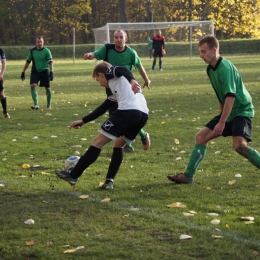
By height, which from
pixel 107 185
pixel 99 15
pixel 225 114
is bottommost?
pixel 99 15

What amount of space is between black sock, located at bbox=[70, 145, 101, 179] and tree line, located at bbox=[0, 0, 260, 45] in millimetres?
60393

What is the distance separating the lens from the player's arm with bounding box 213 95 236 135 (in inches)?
279

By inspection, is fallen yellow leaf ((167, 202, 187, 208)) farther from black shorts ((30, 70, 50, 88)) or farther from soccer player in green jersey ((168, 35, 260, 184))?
black shorts ((30, 70, 50, 88))

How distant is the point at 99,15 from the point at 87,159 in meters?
69.2

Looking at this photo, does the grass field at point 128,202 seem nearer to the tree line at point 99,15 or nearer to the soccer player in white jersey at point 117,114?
the soccer player in white jersey at point 117,114

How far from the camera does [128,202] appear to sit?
707 centimetres

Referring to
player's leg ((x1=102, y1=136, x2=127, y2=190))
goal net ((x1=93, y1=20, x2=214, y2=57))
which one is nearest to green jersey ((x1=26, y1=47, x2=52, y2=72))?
player's leg ((x1=102, y1=136, x2=127, y2=190))

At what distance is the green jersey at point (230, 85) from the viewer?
23.4 feet

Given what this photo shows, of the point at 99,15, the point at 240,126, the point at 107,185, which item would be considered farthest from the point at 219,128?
the point at 99,15

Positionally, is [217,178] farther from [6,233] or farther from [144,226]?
[6,233]

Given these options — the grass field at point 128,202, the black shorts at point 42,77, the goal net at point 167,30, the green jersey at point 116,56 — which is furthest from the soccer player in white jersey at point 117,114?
the goal net at point 167,30

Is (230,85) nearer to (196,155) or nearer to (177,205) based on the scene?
(196,155)

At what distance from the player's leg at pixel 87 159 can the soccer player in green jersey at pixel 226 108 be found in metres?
0.98

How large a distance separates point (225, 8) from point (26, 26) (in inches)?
845
